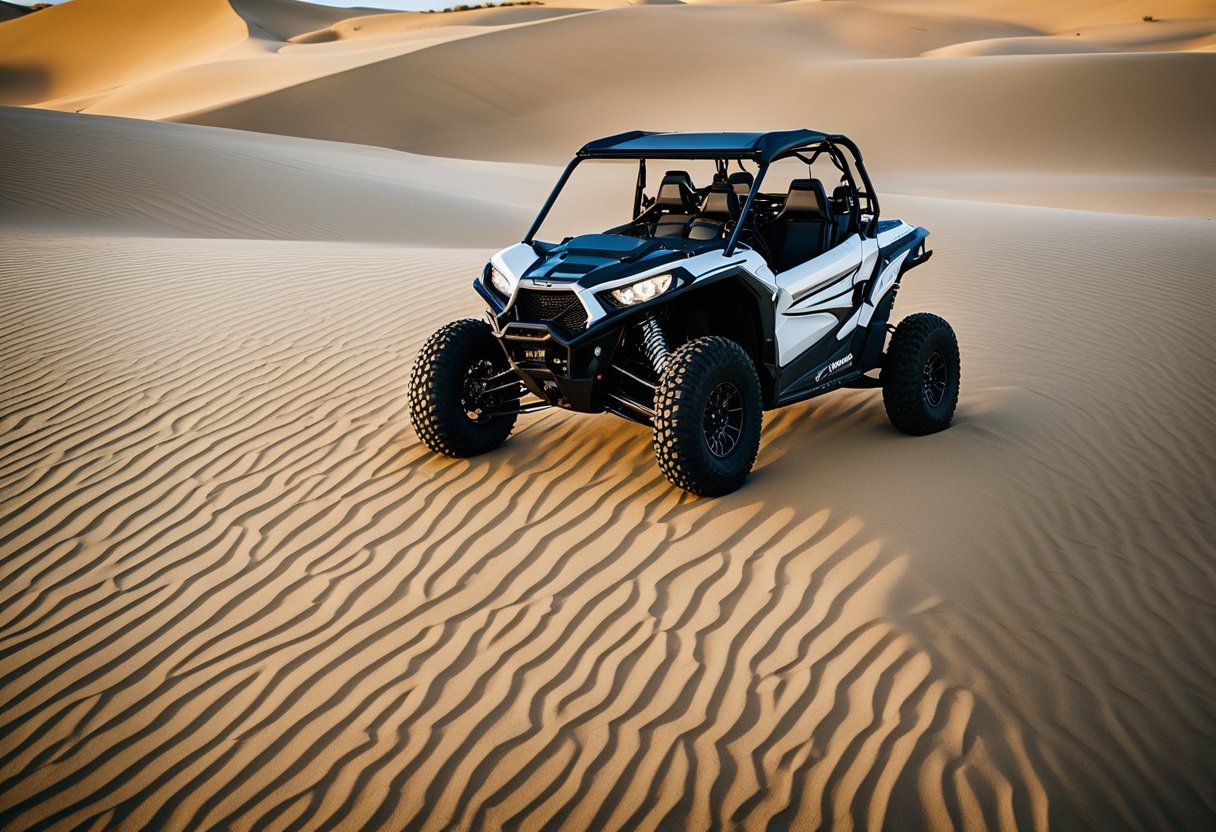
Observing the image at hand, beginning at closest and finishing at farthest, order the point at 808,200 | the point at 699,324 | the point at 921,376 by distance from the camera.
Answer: the point at 699,324 → the point at 808,200 → the point at 921,376

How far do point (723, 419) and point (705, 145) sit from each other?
1.53 m

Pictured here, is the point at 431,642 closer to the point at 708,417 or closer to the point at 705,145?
the point at 708,417

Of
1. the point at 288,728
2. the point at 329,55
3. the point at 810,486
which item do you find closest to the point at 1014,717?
the point at 810,486

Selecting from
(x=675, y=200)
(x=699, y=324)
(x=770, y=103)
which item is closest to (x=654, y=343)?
(x=699, y=324)

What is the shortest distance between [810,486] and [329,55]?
47.7 meters

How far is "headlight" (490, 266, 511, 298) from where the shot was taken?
5.34 m

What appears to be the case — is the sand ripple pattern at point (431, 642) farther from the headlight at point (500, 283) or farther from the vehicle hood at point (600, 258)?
the vehicle hood at point (600, 258)

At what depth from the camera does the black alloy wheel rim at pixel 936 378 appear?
21.1 ft

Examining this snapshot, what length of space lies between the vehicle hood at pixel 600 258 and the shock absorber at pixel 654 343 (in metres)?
0.31

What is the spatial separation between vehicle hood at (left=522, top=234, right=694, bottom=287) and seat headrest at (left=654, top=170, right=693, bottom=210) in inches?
24.4

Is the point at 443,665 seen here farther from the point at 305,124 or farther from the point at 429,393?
the point at 305,124

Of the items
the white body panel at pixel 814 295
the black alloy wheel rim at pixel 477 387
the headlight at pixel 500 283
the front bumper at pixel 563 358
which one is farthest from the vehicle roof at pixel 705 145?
the black alloy wheel rim at pixel 477 387

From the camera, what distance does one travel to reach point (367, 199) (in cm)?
1831

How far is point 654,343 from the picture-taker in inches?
205
